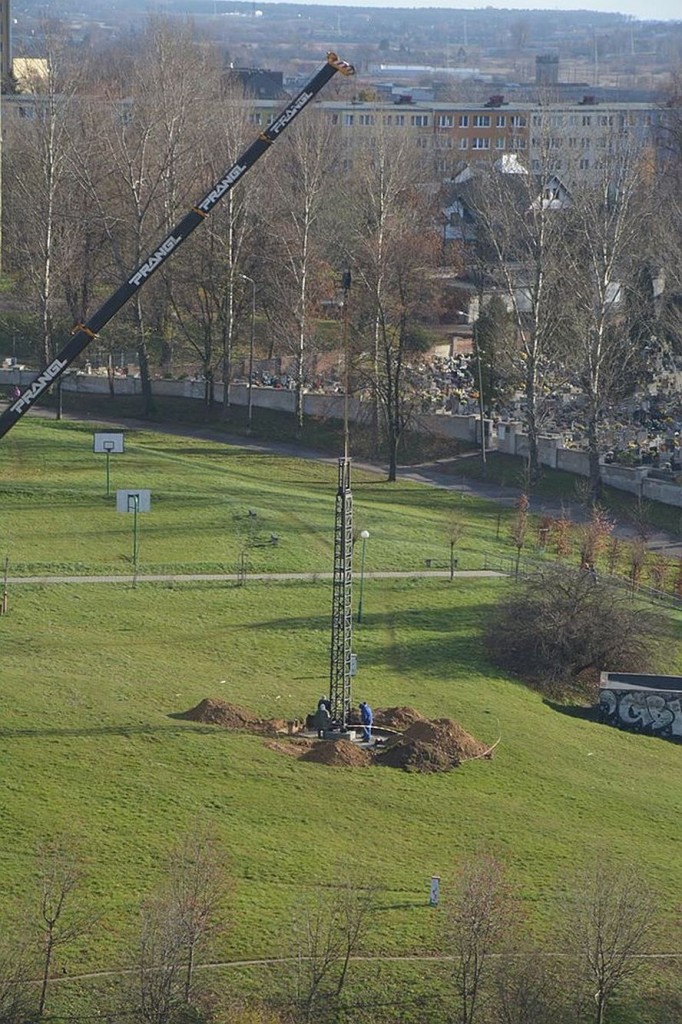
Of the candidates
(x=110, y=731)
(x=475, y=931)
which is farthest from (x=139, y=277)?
(x=475, y=931)

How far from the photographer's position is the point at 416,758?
31359 millimetres

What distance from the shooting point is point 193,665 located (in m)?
36.8

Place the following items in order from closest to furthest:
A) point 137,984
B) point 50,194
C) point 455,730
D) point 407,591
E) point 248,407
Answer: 1. point 137,984
2. point 455,730
3. point 407,591
4. point 50,194
5. point 248,407

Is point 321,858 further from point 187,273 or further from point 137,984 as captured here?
point 187,273

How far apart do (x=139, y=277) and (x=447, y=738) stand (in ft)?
34.6

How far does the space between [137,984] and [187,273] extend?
179ft

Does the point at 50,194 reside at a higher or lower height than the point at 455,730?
higher

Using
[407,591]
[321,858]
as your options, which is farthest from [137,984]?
[407,591]

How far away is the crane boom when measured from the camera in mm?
28625

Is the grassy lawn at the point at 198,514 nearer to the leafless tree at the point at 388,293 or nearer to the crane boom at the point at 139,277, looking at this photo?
the leafless tree at the point at 388,293

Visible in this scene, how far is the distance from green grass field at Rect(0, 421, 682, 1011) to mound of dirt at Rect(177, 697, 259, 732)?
1.92 ft

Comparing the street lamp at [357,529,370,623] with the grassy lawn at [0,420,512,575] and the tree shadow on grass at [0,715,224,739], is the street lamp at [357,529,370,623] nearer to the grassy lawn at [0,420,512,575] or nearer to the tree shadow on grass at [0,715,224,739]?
the grassy lawn at [0,420,512,575]

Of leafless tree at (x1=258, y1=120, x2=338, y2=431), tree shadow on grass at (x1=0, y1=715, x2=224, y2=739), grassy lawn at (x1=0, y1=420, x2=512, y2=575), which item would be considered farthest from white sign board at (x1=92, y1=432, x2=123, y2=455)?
tree shadow on grass at (x1=0, y1=715, x2=224, y2=739)

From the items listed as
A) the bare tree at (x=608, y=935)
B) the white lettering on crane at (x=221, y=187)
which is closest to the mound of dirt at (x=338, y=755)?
the bare tree at (x=608, y=935)
